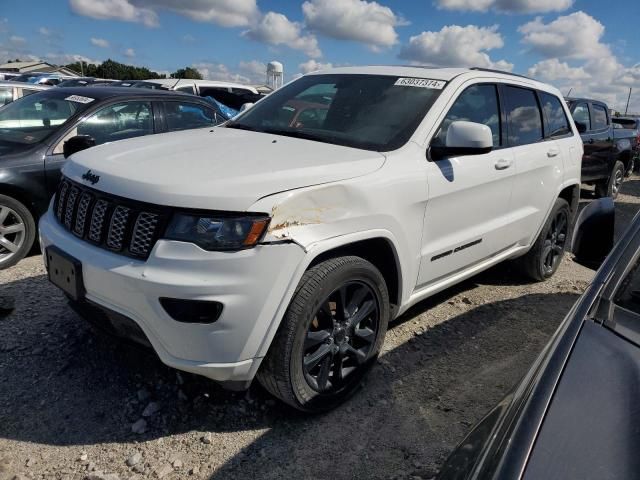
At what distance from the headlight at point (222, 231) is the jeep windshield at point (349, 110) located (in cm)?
99

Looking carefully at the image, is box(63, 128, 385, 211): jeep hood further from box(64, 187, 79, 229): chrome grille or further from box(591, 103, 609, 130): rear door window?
box(591, 103, 609, 130): rear door window

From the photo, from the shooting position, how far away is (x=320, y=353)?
2.57m

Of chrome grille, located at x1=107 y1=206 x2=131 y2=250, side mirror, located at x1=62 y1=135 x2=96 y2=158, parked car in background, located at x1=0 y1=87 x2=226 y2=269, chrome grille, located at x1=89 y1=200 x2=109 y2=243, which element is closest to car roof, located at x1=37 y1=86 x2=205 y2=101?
parked car in background, located at x1=0 y1=87 x2=226 y2=269

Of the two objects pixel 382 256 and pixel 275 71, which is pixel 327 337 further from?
pixel 275 71

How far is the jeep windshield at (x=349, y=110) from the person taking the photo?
300 cm

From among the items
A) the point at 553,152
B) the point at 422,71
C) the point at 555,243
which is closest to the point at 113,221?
the point at 422,71

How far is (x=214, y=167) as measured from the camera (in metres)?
2.40

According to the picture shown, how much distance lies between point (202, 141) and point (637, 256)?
2.23 m

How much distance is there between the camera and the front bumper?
2.10 meters

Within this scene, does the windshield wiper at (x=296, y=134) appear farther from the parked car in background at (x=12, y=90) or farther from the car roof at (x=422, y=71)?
the parked car in background at (x=12, y=90)

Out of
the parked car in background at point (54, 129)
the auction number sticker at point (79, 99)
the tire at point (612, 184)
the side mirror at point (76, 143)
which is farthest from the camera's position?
the tire at point (612, 184)

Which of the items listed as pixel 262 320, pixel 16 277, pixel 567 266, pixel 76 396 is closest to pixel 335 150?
pixel 262 320

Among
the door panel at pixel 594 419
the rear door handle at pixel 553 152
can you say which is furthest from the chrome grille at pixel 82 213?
the rear door handle at pixel 553 152

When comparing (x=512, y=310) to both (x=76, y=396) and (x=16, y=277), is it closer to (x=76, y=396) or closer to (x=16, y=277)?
(x=76, y=396)
